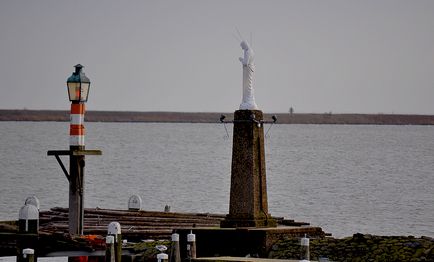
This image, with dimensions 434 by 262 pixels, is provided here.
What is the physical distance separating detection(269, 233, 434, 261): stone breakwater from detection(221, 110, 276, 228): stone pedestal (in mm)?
998

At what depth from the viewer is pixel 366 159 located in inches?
4186

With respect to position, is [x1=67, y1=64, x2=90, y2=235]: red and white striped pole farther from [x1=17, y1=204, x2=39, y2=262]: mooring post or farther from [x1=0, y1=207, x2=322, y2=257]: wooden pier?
[x1=17, y1=204, x2=39, y2=262]: mooring post

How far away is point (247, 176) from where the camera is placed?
81.4ft

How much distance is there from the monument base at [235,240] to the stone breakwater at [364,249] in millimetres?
183

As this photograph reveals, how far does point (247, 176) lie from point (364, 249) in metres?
2.97

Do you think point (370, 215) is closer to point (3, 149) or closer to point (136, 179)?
point (136, 179)

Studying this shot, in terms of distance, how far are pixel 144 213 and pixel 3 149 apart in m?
87.5

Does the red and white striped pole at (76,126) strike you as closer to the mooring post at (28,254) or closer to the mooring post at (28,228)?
the mooring post at (28,228)

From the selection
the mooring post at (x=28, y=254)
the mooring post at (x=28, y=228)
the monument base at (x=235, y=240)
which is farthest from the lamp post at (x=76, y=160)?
the mooring post at (x=28, y=254)

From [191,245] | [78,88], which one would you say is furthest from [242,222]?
[78,88]

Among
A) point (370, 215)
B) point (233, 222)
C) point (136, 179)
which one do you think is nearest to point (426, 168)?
point (136, 179)

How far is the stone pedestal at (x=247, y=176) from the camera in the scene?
81.2ft

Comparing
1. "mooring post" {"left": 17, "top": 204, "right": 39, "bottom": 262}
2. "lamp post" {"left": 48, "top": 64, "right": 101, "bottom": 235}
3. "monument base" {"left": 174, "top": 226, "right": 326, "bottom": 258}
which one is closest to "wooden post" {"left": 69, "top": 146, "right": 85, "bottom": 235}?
"lamp post" {"left": 48, "top": 64, "right": 101, "bottom": 235}

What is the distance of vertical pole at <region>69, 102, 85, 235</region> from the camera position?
2509 cm
